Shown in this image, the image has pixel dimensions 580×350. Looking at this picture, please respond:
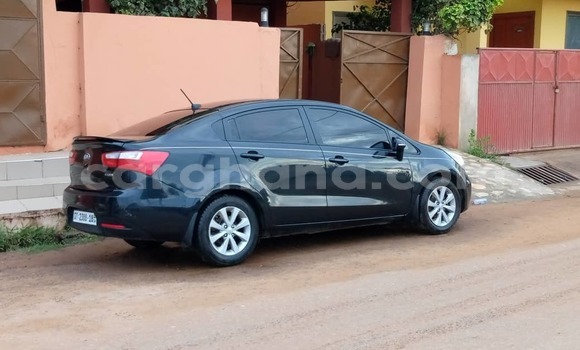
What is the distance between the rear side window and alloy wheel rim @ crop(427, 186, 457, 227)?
1764 mm

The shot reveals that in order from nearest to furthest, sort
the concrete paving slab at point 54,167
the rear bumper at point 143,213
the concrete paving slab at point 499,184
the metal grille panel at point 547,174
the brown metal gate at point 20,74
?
the rear bumper at point 143,213
the concrete paving slab at point 54,167
the brown metal gate at point 20,74
the concrete paving slab at point 499,184
the metal grille panel at point 547,174

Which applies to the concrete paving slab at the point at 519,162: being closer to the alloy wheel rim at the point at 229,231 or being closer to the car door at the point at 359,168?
the car door at the point at 359,168

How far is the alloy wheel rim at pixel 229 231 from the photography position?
685 cm

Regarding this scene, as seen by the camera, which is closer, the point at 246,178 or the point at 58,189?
the point at 246,178

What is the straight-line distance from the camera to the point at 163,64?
11.4 metres

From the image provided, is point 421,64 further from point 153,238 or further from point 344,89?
point 153,238

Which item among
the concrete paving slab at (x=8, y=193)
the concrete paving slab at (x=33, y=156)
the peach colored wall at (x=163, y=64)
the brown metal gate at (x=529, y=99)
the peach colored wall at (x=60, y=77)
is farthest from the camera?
the brown metal gate at (x=529, y=99)

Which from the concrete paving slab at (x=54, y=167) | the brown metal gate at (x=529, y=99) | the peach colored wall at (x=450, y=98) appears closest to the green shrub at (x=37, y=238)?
the concrete paving slab at (x=54, y=167)

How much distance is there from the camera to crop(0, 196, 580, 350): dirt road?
5.12m


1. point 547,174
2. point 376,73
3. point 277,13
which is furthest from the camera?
point 277,13

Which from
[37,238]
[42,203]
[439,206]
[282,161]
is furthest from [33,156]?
[439,206]

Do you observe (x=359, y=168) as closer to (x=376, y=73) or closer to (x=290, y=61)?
(x=290, y=61)

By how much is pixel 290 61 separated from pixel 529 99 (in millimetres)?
4824

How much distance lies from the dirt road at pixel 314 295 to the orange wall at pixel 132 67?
3263 mm
